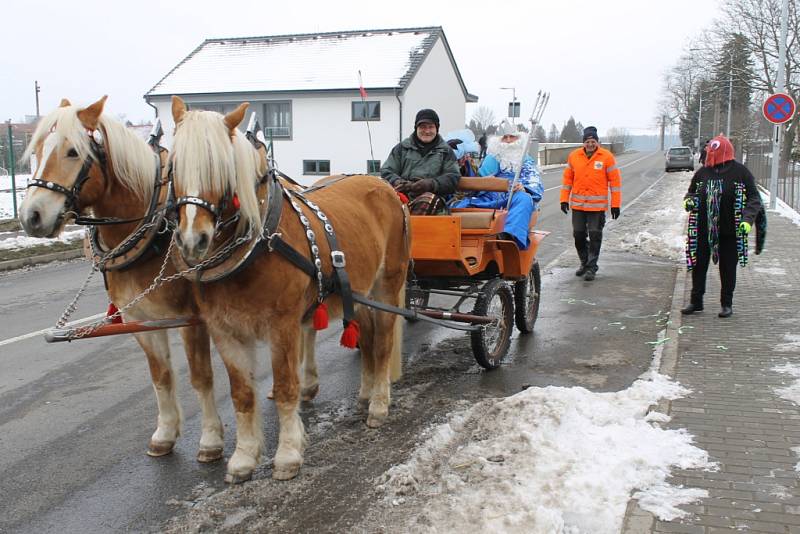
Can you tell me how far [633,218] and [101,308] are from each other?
14034 mm

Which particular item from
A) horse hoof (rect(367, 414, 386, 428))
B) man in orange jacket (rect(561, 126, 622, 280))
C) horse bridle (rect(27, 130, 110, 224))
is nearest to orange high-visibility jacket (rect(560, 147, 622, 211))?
man in orange jacket (rect(561, 126, 622, 280))

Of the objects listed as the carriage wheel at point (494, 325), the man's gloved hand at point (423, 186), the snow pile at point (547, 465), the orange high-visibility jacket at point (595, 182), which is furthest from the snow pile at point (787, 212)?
the snow pile at point (547, 465)

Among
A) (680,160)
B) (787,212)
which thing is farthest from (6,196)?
(680,160)

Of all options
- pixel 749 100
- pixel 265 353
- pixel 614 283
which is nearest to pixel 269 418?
pixel 265 353

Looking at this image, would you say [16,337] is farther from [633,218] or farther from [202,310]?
[633,218]

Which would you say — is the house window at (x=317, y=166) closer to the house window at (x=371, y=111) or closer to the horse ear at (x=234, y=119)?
the house window at (x=371, y=111)

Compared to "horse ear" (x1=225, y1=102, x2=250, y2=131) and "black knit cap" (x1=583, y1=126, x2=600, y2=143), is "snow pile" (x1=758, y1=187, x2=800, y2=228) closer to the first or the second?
"black knit cap" (x1=583, y1=126, x2=600, y2=143)

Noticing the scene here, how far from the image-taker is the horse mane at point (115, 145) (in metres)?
3.41

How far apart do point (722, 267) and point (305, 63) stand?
2933cm

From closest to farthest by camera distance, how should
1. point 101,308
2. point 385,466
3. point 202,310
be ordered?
1. point 202,310
2. point 385,466
3. point 101,308

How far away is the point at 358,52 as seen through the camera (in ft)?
111

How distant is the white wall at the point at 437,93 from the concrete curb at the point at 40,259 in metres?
19.9

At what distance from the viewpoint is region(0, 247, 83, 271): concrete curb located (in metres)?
11.4

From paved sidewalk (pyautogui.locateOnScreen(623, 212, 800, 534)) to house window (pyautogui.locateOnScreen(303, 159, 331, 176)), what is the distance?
25.3 meters
